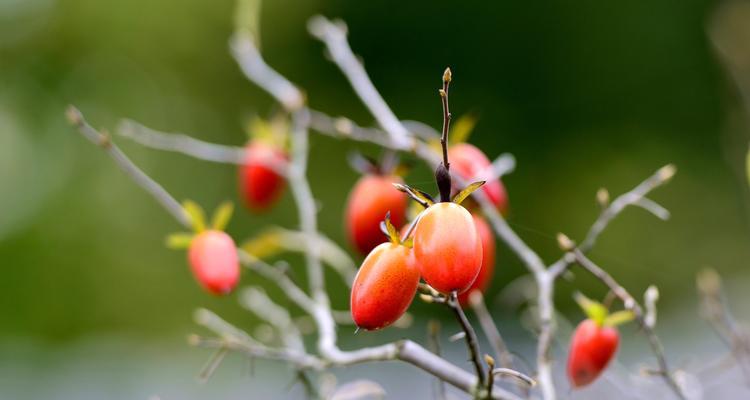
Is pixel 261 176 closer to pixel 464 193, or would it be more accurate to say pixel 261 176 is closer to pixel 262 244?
pixel 262 244

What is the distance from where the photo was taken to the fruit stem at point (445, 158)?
0.32 meters

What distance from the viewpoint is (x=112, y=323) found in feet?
11.6

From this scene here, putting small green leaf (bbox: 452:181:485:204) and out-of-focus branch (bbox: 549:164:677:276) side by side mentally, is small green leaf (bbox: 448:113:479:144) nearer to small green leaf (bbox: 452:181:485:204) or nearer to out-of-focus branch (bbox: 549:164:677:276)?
out-of-focus branch (bbox: 549:164:677:276)

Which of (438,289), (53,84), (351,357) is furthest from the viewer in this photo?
(53,84)

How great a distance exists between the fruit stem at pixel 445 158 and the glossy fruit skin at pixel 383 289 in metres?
0.03

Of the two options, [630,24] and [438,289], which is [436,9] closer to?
[630,24]

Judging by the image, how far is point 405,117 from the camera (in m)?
3.54

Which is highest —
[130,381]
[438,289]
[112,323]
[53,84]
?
[53,84]

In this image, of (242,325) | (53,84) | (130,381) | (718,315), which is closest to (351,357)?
(718,315)

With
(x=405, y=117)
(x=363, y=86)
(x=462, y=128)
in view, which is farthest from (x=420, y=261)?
(x=405, y=117)

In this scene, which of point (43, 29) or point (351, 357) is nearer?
point (351, 357)

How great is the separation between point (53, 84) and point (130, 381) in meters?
2.40

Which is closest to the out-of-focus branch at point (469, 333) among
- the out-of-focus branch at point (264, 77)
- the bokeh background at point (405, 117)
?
the out-of-focus branch at point (264, 77)

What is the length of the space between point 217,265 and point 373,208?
0.10m
